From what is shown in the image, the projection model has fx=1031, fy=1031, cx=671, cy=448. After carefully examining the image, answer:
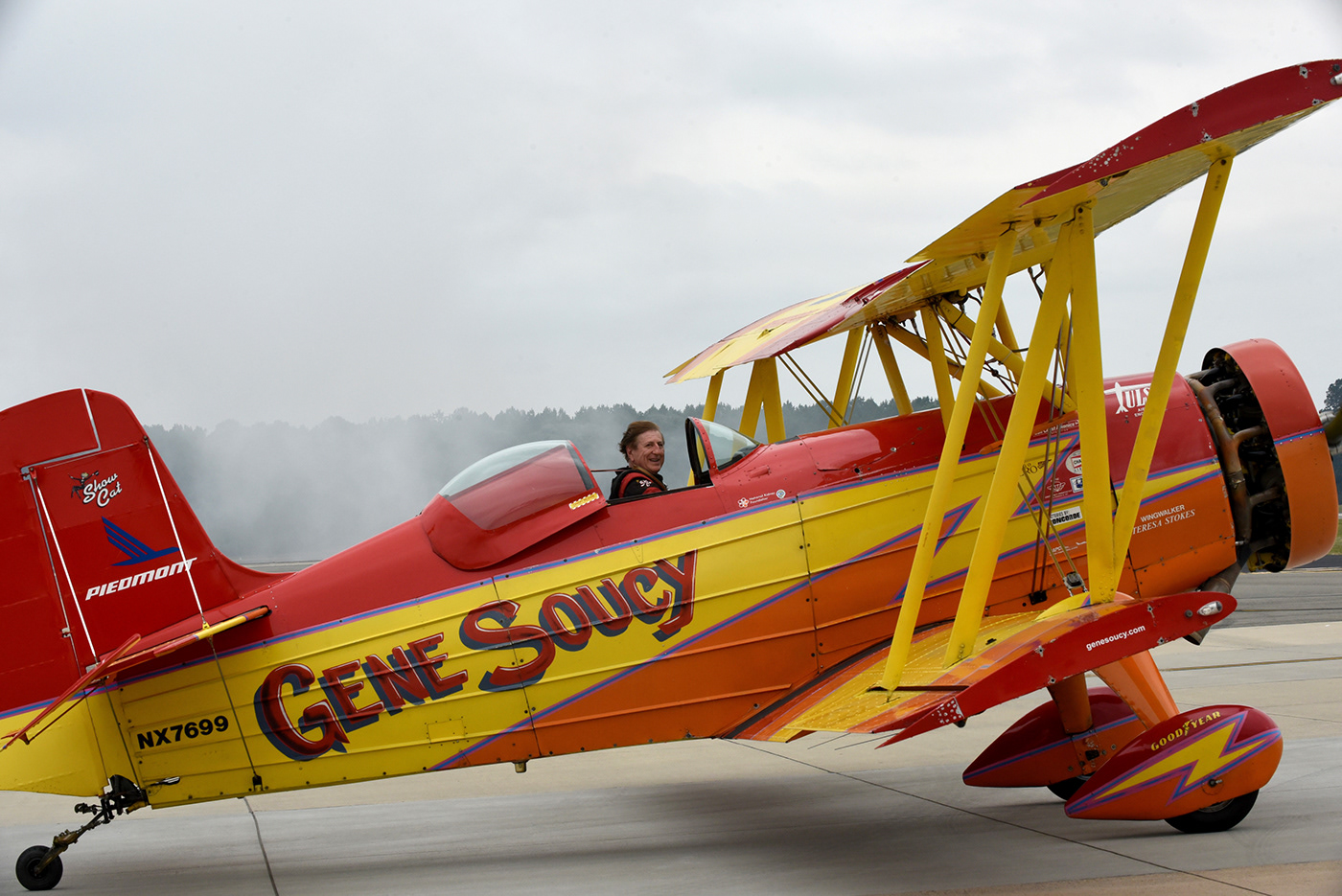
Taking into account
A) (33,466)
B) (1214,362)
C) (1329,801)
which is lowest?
(1329,801)

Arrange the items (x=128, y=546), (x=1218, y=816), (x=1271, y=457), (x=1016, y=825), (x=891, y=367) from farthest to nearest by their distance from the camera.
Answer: (x=891, y=367) → (x=1271, y=457) → (x=1016, y=825) → (x=128, y=546) → (x=1218, y=816)

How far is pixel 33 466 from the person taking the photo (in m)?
5.27

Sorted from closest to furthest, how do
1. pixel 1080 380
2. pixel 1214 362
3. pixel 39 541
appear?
1. pixel 1080 380
2. pixel 39 541
3. pixel 1214 362

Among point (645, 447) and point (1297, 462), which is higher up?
point (645, 447)

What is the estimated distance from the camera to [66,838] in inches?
207

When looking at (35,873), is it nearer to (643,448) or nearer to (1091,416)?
(643,448)

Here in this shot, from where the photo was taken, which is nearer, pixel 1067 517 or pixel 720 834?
pixel 1067 517

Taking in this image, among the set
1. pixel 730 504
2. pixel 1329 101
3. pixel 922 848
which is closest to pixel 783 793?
pixel 922 848

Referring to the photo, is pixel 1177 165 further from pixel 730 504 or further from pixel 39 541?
pixel 39 541

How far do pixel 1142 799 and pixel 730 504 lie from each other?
2.43 m

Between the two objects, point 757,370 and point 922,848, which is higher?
point 757,370

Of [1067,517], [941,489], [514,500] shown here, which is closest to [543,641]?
[514,500]

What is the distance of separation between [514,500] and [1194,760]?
3.57 meters

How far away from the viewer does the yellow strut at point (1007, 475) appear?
15.5ft
